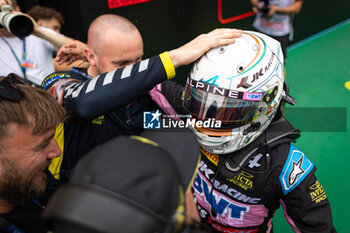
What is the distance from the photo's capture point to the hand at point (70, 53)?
1.68m

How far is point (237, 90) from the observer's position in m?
1.22

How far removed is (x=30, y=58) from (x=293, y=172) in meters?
2.57

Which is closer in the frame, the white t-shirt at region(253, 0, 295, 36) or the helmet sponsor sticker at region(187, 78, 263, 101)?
the helmet sponsor sticker at region(187, 78, 263, 101)

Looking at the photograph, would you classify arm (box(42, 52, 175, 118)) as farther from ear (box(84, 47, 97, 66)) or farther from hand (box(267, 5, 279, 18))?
hand (box(267, 5, 279, 18))

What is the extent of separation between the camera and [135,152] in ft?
2.08

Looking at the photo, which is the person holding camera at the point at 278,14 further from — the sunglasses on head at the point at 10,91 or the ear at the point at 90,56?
the sunglasses on head at the point at 10,91

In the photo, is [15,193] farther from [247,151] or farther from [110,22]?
[110,22]

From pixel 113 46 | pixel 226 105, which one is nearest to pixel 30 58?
pixel 113 46

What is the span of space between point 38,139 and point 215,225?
1.10m

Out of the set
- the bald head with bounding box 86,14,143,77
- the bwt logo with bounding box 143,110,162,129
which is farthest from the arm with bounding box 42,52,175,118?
the bwt logo with bounding box 143,110,162,129

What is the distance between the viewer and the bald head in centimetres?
162

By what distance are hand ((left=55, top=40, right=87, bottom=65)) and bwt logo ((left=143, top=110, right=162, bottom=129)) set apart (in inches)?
24.5

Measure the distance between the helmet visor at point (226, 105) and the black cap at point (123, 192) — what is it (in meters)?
0.65

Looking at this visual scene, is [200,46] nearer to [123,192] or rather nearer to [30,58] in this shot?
[123,192]
